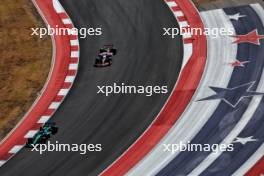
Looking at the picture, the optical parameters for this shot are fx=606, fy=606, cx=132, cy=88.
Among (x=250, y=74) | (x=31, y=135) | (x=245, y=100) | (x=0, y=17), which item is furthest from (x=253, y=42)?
(x=0, y=17)

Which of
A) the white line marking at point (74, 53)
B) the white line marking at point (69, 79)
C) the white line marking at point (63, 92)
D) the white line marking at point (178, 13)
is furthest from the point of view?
the white line marking at point (178, 13)

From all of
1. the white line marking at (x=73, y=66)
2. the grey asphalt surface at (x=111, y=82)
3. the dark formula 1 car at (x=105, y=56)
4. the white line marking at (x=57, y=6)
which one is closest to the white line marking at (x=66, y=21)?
the grey asphalt surface at (x=111, y=82)

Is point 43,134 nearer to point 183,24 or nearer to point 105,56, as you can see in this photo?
point 105,56

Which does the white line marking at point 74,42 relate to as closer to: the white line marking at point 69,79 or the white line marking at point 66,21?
the white line marking at point 66,21

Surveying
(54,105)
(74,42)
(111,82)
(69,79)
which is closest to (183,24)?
(74,42)

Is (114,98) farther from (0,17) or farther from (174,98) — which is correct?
(0,17)

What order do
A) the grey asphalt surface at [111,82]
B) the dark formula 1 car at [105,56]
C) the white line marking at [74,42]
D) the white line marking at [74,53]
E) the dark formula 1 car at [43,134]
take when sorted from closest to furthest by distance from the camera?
the grey asphalt surface at [111,82] → the dark formula 1 car at [43,134] → the dark formula 1 car at [105,56] → the white line marking at [74,53] → the white line marking at [74,42]
